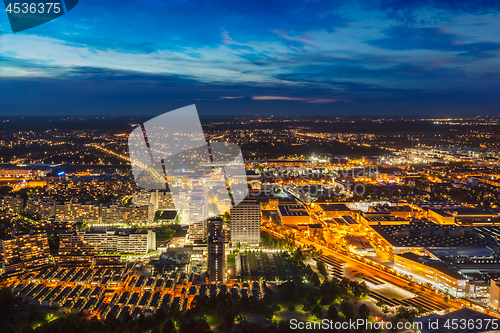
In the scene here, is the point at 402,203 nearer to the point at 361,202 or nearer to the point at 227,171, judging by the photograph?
the point at 361,202

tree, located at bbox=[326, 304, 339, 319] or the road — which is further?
the road

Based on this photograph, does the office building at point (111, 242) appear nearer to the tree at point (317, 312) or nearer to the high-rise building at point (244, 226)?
the high-rise building at point (244, 226)

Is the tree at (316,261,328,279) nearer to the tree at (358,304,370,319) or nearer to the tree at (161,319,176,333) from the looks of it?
the tree at (358,304,370,319)

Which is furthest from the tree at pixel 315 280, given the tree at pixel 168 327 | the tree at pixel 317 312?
the tree at pixel 168 327

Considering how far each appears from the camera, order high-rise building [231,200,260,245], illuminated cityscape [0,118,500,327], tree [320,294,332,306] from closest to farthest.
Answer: tree [320,294,332,306] < illuminated cityscape [0,118,500,327] < high-rise building [231,200,260,245]

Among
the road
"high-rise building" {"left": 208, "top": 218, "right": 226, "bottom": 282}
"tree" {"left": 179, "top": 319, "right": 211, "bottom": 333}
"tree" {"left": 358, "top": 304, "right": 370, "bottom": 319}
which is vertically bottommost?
the road

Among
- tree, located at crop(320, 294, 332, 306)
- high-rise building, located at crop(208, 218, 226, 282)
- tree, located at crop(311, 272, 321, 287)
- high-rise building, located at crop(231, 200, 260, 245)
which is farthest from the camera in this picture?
high-rise building, located at crop(231, 200, 260, 245)

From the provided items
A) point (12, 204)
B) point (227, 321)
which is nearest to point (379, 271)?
point (227, 321)

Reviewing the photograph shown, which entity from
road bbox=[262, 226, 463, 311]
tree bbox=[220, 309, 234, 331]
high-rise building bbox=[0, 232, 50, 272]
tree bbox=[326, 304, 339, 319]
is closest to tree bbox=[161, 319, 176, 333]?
tree bbox=[220, 309, 234, 331]
